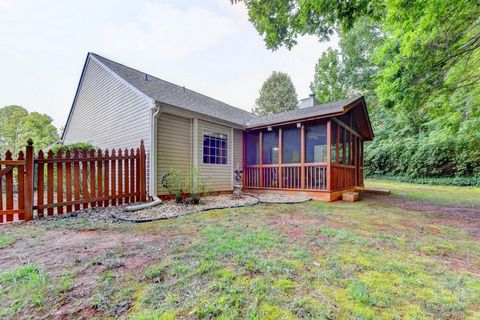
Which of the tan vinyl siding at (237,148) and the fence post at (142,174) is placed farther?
the tan vinyl siding at (237,148)

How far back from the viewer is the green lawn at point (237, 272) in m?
1.50

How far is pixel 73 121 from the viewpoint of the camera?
1027 cm

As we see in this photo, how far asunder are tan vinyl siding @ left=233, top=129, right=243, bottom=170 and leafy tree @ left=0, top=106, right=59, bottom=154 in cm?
1824

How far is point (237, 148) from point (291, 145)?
212cm

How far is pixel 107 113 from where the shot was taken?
796cm

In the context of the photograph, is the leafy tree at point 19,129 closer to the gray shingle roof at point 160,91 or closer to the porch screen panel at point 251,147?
the gray shingle roof at point 160,91

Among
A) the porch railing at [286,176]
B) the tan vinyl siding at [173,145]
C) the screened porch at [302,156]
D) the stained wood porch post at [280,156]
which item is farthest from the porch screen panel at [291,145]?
the tan vinyl siding at [173,145]

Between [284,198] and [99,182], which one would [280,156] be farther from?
[99,182]

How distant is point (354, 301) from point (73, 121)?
12705mm

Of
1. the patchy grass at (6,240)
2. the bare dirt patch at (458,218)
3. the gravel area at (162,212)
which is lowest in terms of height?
the bare dirt patch at (458,218)

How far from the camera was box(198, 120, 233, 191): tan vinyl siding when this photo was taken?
23.5ft

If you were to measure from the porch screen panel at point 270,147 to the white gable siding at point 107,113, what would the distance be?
4.41 m

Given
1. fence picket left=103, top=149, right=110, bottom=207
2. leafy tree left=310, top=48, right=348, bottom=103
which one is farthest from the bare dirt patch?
leafy tree left=310, top=48, right=348, bottom=103

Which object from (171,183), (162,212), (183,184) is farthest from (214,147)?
(162,212)
